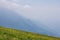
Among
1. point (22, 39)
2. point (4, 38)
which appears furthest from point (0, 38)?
point (22, 39)

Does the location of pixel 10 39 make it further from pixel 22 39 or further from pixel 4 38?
pixel 22 39

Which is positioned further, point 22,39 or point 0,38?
point 22,39

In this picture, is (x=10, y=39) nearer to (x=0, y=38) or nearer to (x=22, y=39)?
(x=0, y=38)

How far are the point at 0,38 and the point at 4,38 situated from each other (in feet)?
1.61

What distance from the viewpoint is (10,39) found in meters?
20.9

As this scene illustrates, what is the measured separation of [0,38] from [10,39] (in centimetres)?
119

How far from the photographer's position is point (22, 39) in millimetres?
23844

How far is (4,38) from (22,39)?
3.69m

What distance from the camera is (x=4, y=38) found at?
20766mm

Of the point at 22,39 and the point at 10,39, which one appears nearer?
the point at 10,39

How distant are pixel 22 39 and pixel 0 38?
4.13m

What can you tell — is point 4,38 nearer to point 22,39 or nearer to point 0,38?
point 0,38

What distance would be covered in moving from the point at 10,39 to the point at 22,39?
3.24m

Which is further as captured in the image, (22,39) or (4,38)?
(22,39)
